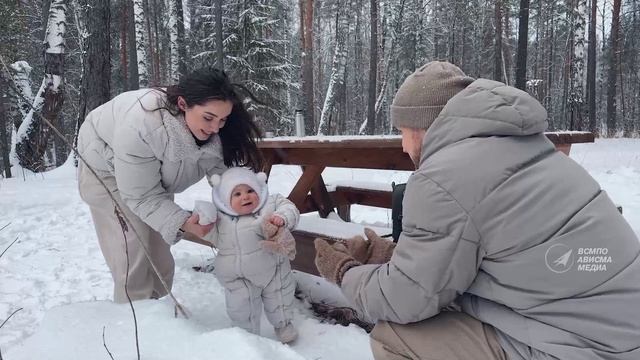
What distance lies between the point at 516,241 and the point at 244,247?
62.7 inches

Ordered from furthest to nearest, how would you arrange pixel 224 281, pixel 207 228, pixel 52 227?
pixel 52 227
pixel 224 281
pixel 207 228

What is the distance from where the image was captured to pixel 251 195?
2.53m

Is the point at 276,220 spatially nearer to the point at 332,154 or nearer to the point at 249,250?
the point at 249,250

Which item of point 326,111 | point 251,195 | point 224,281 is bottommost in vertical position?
point 224,281

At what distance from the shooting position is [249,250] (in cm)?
248

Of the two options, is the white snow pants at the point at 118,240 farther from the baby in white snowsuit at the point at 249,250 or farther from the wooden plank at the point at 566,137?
the wooden plank at the point at 566,137

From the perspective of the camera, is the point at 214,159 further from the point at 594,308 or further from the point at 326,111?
the point at 326,111

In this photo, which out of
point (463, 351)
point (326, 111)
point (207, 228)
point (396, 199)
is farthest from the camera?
point (326, 111)

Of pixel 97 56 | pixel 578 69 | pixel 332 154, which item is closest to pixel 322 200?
pixel 332 154

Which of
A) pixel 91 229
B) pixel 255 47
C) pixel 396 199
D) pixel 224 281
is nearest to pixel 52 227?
pixel 91 229

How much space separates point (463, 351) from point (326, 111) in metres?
15.3

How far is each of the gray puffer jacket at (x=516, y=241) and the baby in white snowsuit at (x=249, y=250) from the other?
1214 mm

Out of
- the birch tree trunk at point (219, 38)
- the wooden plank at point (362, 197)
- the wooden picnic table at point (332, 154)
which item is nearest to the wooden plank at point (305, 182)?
the wooden picnic table at point (332, 154)

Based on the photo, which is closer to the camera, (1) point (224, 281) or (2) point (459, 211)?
(2) point (459, 211)
